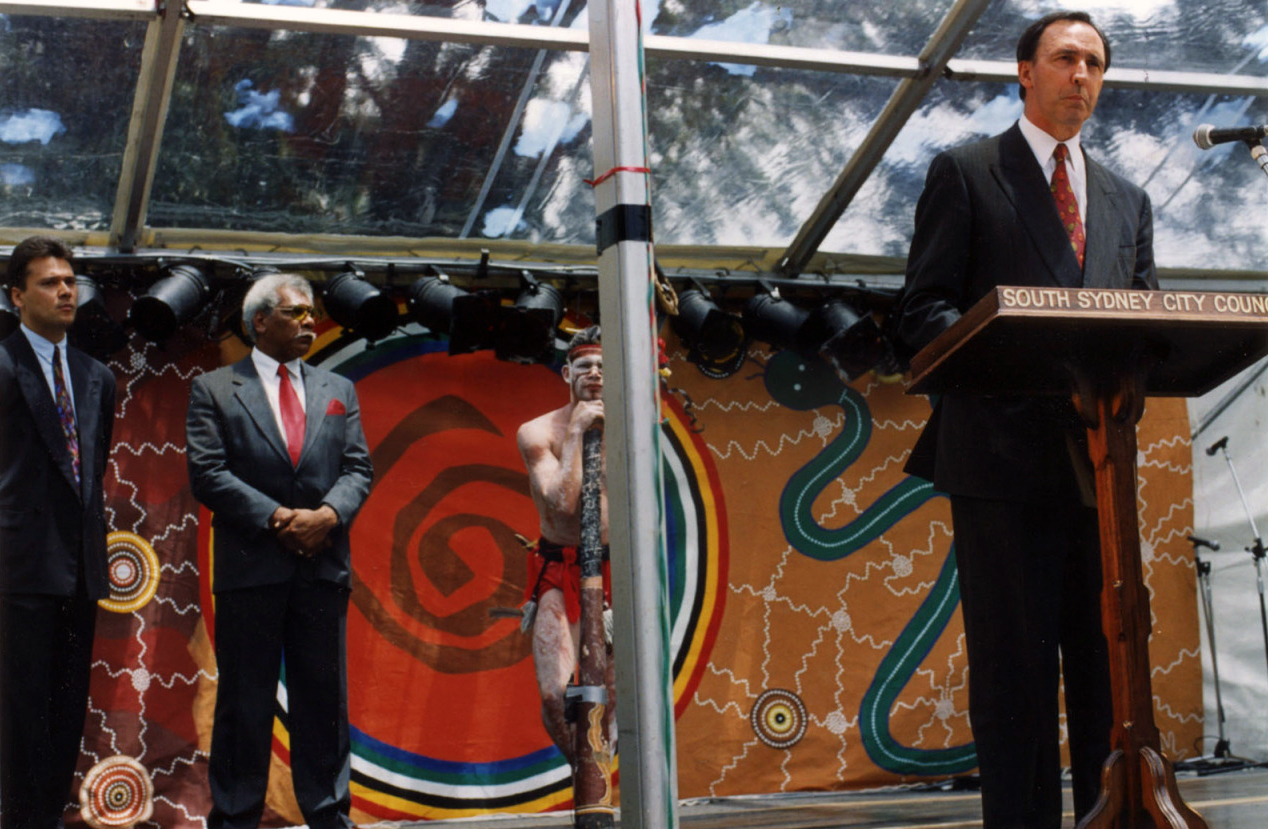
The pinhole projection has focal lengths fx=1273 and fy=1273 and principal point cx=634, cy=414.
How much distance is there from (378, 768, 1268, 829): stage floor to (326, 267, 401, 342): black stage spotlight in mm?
1877

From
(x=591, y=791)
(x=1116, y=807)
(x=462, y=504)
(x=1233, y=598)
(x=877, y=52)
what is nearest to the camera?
(x=1116, y=807)

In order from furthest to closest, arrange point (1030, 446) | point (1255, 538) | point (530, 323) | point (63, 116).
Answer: point (1255, 538) → point (530, 323) → point (63, 116) → point (1030, 446)

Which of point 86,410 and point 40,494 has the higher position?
point 86,410

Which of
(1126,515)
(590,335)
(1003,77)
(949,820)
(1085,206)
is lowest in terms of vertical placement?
(949,820)

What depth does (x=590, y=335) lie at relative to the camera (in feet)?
14.7

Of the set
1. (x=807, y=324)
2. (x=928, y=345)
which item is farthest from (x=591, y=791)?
(x=807, y=324)

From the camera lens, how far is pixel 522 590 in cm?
512

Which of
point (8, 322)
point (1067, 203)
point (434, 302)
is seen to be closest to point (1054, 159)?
point (1067, 203)

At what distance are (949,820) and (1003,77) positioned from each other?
8.87ft

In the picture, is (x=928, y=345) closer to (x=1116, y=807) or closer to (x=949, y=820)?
(x=1116, y=807)

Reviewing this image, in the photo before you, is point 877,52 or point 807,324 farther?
point 807,324

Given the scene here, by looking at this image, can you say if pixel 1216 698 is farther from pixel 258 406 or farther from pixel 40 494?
pixel 40 494

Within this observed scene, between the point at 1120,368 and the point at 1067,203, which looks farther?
the point at 1067,203

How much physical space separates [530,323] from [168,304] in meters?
1.32
